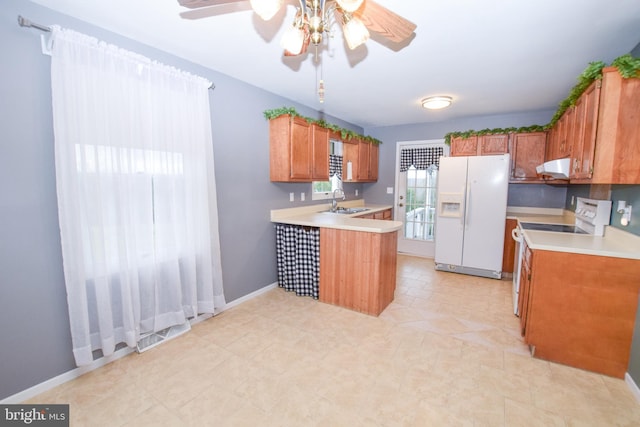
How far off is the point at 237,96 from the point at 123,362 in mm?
2631

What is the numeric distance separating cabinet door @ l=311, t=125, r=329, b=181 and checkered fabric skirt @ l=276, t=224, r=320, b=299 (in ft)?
2.66

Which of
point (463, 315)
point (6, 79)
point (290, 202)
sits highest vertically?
point (6, 79)

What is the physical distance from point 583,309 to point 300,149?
9.76ft

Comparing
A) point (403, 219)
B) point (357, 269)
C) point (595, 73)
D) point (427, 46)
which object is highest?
point (427, 46)

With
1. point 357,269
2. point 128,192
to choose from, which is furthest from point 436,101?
point 128,192

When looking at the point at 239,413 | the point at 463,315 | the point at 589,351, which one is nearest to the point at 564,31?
the point at 589,351

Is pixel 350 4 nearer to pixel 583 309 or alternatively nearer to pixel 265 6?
pixel 265 6

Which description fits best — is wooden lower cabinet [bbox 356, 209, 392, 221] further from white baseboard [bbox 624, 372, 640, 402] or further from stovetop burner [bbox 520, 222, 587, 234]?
white baseboard [bbox 624, 372, 640, 402]

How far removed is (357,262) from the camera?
299 cm

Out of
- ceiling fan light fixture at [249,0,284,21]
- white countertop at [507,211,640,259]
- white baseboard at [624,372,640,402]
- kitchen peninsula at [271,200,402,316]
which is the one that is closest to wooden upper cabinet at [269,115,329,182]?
kitchen peninsula at [271,200,402,316]

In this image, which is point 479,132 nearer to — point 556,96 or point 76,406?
point 556,96

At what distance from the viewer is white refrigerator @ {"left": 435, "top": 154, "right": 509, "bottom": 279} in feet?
12.8

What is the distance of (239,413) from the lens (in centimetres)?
170

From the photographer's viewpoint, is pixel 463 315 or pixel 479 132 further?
pixel 479 132
